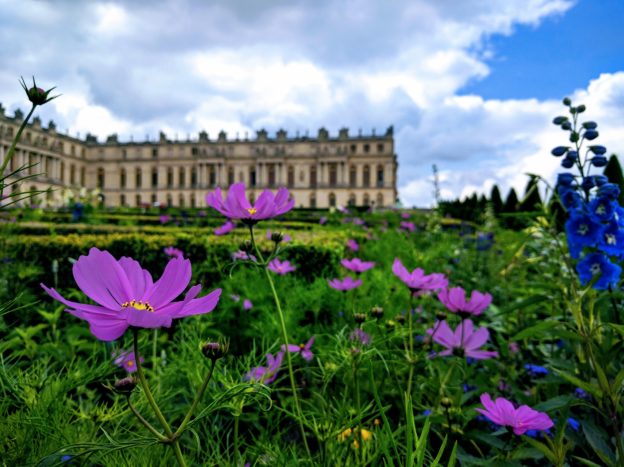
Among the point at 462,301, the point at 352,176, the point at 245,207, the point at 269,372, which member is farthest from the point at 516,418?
the point at 352,176

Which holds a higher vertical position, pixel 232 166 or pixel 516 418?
pixel 232 166

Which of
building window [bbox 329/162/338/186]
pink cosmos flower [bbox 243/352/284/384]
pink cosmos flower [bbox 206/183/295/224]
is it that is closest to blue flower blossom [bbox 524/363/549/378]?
pink cosmos flower [bbox 243/352/284/384]

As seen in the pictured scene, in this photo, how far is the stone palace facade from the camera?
50.7 meters

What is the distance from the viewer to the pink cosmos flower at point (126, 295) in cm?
47

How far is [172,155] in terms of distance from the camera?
177ft

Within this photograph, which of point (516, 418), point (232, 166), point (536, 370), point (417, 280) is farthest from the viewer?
point (232, 166)

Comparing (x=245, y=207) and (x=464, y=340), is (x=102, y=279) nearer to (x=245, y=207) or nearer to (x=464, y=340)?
(x=245, y=207)

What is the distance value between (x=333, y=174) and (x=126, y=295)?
5138cm

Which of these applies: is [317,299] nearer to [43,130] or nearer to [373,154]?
[373,154]

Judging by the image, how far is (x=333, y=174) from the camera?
51344 mm

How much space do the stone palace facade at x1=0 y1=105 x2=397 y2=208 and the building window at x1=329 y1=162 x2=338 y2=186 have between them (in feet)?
0.40

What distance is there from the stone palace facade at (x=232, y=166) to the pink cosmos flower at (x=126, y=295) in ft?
162

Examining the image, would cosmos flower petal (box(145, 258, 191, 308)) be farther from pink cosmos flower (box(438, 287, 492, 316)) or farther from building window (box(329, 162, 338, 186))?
building window (box(329, 162, 338, 186))

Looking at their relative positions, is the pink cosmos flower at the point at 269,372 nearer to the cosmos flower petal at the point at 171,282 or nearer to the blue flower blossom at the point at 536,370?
the cosmos flower petal at the point at 171,282
